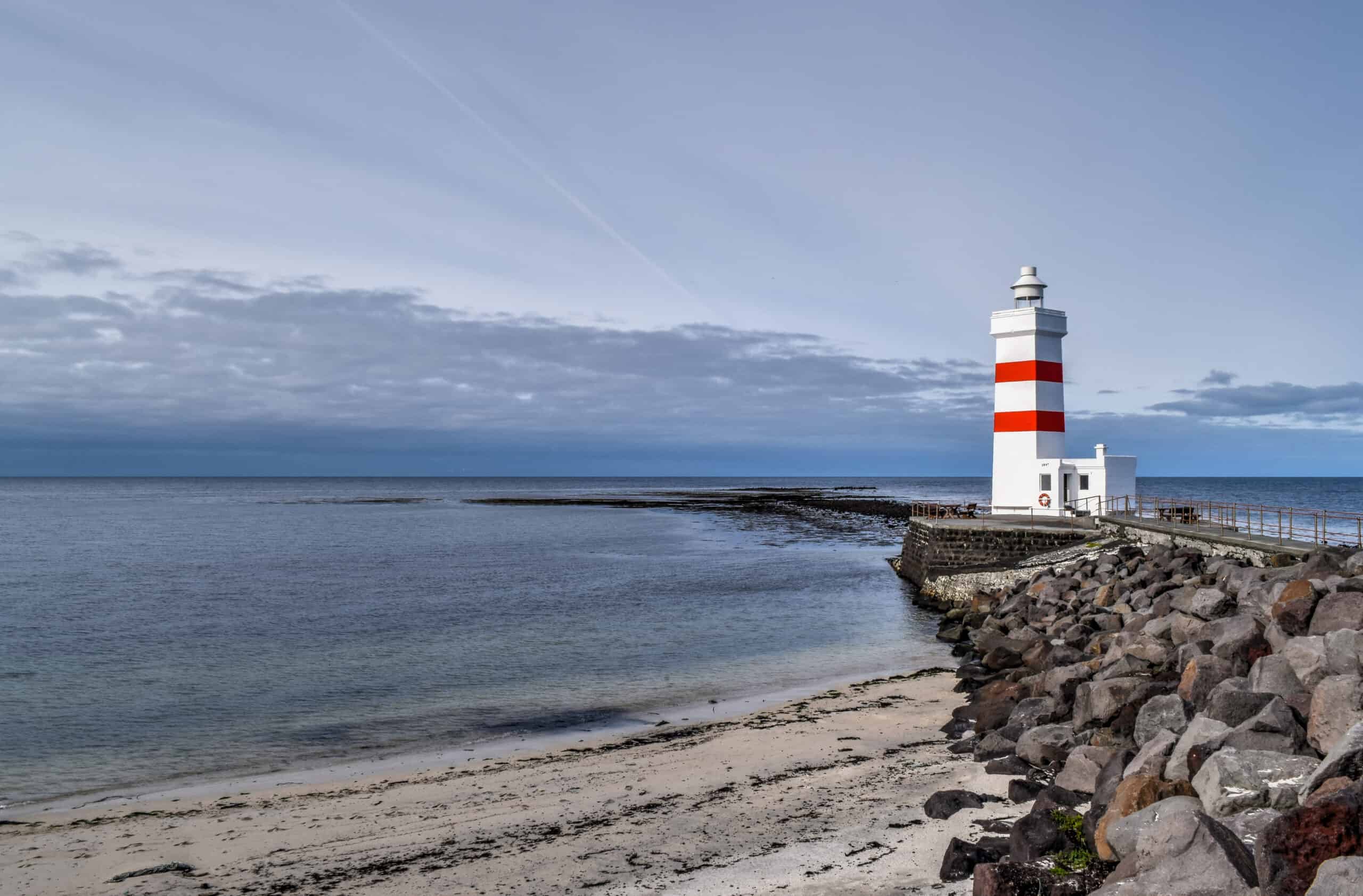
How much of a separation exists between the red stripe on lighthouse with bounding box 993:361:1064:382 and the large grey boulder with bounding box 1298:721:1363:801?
75.1 feet

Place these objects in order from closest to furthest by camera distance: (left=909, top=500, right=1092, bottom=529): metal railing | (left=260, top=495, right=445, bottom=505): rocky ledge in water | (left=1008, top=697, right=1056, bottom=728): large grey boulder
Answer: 1. (left=1008, top=697, right=1056, bottom=728): large grey boulder
2. (left=909, top=500, right=1092, bottom=529): metal railing
3. (left=260, top=495, right=445, bottom=505): rocky ledge in water

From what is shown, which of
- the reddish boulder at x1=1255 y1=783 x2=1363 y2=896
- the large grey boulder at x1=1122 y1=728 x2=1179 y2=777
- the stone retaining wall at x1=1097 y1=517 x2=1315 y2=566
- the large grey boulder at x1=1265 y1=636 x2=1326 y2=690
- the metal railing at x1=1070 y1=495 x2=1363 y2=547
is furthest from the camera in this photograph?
the metal railing at x1=1070 y1=495 x2=1363 y2=547

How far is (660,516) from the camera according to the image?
70500 millimetres

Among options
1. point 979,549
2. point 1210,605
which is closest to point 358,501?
point 979,549

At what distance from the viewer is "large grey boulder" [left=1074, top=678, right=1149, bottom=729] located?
8.45 m

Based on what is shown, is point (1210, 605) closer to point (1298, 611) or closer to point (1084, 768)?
point (1298, 611)

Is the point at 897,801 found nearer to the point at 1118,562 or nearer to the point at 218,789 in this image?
the point at 218,789

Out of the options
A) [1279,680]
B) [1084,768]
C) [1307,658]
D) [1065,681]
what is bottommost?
[1084,768]

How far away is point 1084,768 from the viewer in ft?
24.5

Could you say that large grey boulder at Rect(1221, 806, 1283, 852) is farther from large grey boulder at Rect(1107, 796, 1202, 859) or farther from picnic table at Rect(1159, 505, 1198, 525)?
picnic table at Rect(1159, 505, 1198, 525)

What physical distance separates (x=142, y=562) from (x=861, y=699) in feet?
110

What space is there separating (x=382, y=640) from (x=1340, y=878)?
18498 millimetres

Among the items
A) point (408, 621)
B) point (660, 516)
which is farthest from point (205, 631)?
point (660, 516)

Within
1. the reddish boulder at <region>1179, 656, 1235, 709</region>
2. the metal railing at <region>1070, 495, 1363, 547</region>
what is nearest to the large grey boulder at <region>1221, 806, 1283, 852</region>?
the reddish boulder at <region>1179, 656, 1235, 709</region>
